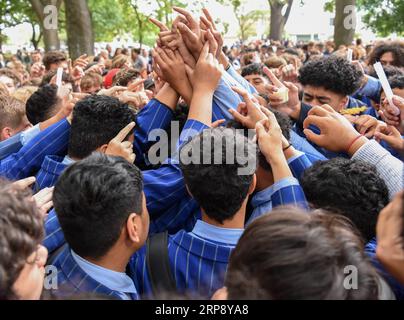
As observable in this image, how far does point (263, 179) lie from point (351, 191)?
0.41 metres

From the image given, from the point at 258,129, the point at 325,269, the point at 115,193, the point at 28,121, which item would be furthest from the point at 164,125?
the point at 28,121


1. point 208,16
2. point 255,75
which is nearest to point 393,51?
point 255,75

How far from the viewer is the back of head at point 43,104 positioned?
120 inches

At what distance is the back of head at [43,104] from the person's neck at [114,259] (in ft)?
6.18

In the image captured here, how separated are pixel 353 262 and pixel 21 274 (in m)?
0.83

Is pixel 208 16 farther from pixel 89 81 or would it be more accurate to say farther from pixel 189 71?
pixel 89 81

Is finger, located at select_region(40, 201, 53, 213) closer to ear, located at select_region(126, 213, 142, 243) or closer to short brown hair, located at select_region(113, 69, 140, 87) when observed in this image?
ear, located at select_region(126, 213, 142, 243)

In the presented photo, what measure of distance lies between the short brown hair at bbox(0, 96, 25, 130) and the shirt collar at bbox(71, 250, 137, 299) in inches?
74.9

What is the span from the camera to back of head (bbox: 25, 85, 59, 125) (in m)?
3.04

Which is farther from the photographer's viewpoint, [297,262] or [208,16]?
[208,16]

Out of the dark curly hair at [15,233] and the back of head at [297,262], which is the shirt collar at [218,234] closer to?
the back of head at [297,262]

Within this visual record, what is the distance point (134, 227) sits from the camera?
1479 millimetres

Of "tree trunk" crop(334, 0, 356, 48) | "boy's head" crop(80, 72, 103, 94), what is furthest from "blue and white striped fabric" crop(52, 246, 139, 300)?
"tree trunk" crop(334, 0, 356, 48)
